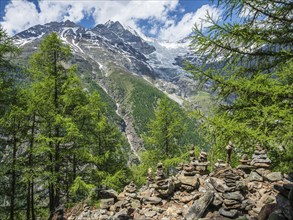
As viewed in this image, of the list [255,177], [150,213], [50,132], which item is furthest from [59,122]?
[255,177]

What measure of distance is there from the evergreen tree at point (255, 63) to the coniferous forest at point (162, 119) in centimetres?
3

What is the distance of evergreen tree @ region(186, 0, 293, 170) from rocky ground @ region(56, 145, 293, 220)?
5.81 ft

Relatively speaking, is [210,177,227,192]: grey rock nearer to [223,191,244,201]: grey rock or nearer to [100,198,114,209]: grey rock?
[223,191,244,201]: grey rock

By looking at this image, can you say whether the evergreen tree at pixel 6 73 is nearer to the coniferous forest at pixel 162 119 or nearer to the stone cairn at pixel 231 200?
the coniferous forest at pixel 162 119

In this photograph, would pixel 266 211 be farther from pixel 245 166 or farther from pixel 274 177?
pixel 245 166

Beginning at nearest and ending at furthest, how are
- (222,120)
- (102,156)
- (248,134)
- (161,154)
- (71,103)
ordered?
(248,134) < (222,120) < (71,103) < (102,156) < (161,154)

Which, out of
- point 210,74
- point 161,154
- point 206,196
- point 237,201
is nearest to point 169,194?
point 206,196

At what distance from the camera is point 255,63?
327 inches

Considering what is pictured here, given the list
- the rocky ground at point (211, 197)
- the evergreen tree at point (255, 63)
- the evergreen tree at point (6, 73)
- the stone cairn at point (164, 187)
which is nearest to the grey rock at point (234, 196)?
the rocky ground at point (211, 197)

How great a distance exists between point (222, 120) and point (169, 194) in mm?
5095

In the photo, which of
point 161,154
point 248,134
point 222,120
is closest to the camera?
point 248,134

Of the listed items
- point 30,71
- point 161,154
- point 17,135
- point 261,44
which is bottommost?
point 161,154

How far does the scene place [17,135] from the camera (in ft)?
52.7

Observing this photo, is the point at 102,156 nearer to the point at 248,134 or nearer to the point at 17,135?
the point at 17,135
